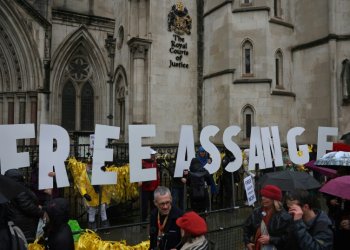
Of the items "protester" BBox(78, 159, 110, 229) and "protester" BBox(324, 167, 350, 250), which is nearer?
"protester" BBox(324, 167, 350, 250)

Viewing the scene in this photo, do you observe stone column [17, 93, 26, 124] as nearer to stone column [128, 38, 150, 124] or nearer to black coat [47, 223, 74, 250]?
stone column [128, 38, 150, 124]

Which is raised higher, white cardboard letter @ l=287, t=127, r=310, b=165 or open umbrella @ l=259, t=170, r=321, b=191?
white cardboard letter @ l=287, t=127, r=310, b=165

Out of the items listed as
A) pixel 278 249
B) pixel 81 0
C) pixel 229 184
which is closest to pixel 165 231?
pixel 278 249

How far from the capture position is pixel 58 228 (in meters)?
3.80

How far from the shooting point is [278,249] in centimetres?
380

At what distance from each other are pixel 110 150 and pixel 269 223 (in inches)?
135

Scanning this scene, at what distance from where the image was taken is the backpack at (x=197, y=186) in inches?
333

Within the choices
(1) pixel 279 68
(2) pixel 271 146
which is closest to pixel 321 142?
(2) pixel 271 146

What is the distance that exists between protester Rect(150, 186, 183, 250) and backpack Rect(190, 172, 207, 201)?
4.35 metres

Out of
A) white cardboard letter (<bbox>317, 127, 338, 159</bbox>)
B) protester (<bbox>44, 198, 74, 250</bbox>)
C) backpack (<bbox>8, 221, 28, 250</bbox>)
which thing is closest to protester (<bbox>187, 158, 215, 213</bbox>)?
white cardboard letter (<bbox>317, 127, 338, 159</bbox>)

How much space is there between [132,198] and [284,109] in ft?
29.2

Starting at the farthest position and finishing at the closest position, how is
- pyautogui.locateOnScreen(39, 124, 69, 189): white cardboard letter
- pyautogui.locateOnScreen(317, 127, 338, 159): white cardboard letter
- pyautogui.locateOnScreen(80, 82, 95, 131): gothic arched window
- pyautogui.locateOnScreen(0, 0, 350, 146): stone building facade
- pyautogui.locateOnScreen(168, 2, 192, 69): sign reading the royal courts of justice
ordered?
1. pyautogui.locateOnScreen(80, 82, 95, 131): gothic arched window
2. pyautogui.locateOnScreen(168, 2, 192, 69): sign reading the royal courts of justice
3. pyautogui.locateOnScreen(0, 0, 350, 146): stone building facade
4. pyautogui.locateOnScreen(317, 127, 338, 159): white cardboard letter
5. pyautogui.locateOnScreen(39, 124, 69, 189): white cardboard letter

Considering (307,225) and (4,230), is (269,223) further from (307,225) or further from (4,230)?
(4,230)

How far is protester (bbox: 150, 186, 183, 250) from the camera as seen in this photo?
3906 millimetres
